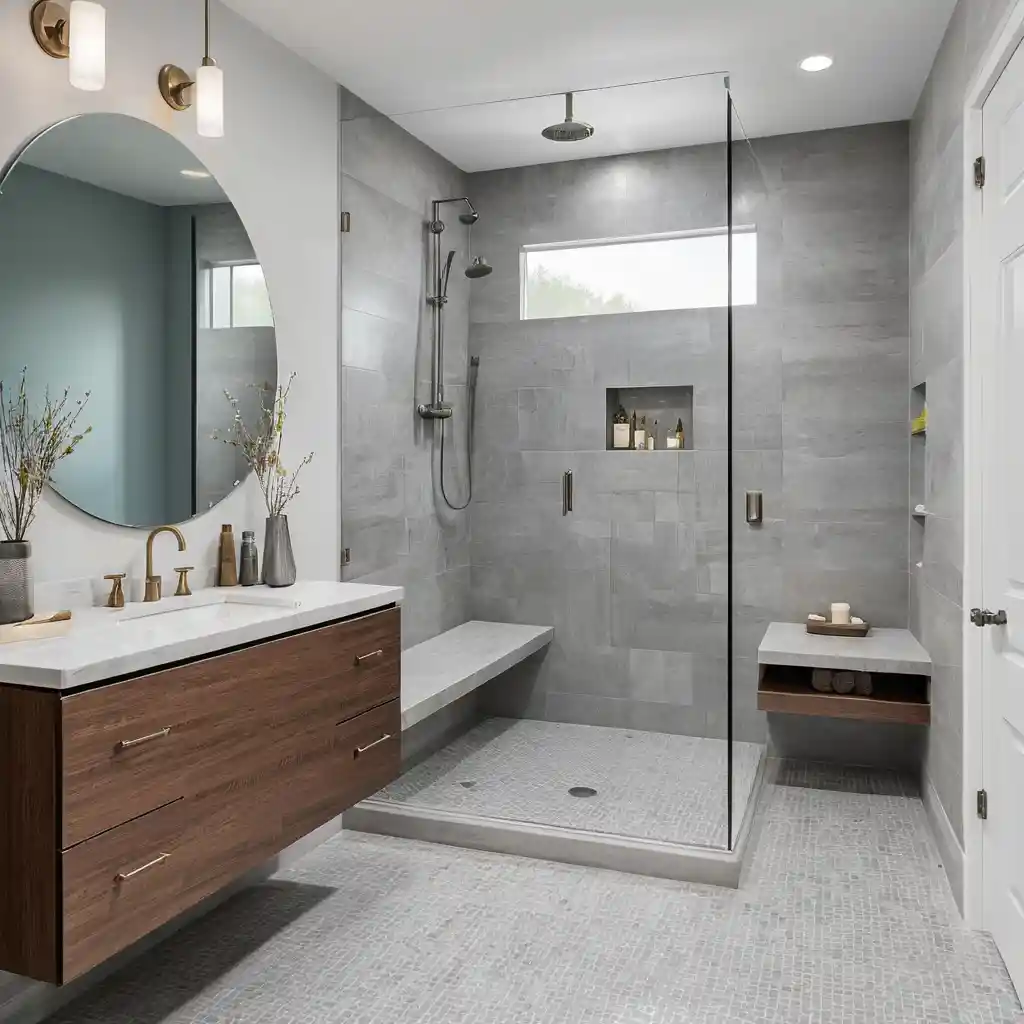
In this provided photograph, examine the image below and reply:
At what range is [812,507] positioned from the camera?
3.98 m

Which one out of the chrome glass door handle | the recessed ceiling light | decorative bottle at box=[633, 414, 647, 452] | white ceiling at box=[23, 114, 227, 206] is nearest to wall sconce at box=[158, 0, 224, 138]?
white ceiling at box=[23, 114, 227, 206]

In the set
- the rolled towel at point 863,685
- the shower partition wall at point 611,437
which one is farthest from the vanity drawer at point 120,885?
the rolled towel at point 863,685

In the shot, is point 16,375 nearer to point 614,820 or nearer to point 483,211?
point 483,211

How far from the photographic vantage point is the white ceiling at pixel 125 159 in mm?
2223

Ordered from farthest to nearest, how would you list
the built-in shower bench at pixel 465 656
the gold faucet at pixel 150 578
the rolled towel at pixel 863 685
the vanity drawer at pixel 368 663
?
the rolled towel at pixel 863 685
the built-in shower bench at pixel 465 656
the vanity drawer at pixel 368 663
the gold faucet at pixel 150 578

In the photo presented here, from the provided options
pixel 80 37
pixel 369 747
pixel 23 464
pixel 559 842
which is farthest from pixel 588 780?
pixel 80 37

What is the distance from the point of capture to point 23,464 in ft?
6.95

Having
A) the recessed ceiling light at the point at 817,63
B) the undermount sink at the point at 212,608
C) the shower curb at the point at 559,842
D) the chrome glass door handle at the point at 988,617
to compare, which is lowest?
the shower curb at the point at 559,842

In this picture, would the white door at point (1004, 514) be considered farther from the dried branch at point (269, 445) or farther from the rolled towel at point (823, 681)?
the dried branch at point (269, 445)

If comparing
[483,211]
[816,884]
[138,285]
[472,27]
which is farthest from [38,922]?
[472,27]

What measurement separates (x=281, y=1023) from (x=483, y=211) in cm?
252

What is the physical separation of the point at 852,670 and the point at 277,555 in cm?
218

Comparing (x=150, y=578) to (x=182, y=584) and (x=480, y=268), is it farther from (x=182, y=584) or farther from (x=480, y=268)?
(x=480, y=268)

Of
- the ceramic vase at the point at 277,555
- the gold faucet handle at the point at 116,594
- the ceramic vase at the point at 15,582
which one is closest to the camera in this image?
the ceramic vase at the point at 15,582
